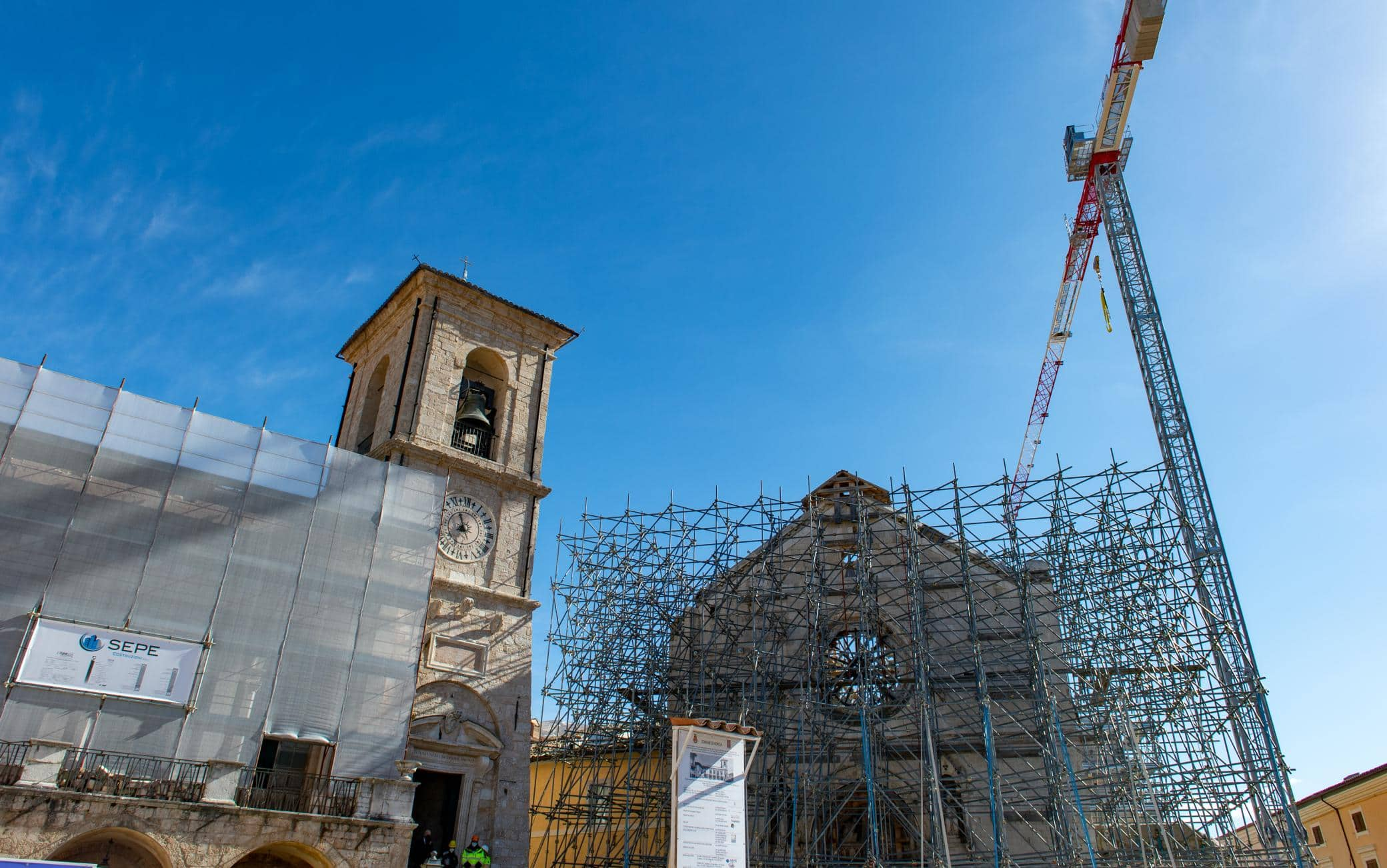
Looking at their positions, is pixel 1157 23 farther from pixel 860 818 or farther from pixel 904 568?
pixel 860 818

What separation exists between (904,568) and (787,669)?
3.60 m

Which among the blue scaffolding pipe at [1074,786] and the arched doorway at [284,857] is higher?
the blue scaffolding pipe at [1074,786]

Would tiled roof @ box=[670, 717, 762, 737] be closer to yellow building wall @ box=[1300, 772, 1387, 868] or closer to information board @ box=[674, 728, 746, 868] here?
information board @ box=[674, 728, 746, 868]

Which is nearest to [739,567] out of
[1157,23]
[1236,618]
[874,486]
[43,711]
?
[874,486]

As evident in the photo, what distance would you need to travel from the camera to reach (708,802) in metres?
8.41

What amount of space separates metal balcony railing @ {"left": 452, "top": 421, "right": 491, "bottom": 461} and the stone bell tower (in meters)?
0.03

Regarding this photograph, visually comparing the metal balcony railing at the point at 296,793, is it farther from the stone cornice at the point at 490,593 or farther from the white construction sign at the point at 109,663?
the stone cornice at the point at 490,593

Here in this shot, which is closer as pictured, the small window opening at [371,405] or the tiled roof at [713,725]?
the tiled roof at [713,725]

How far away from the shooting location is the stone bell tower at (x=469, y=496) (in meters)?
16.0

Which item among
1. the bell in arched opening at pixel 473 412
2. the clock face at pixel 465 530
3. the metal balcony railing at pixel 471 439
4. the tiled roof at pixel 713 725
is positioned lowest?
the tiled roof at pixel 713 725

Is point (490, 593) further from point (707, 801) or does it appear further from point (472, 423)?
point (707, 801)

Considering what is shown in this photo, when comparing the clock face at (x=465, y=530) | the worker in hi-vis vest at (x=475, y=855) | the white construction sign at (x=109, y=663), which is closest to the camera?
the white construction sign at (x=109, y=663)

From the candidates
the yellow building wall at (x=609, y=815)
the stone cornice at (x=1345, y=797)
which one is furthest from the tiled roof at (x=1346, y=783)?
the yellow building wall at (x=609, y=815)

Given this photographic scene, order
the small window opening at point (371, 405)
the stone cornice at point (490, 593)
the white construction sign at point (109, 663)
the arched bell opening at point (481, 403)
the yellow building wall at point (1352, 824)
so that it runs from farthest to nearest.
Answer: the yellow building wall at point (1352, 824)
the small window opening at point (371, 405)
the arched bell opening at point (481, 403)
the stone cornice at point (490, 593)
the white construction sign at point (109, 663)
